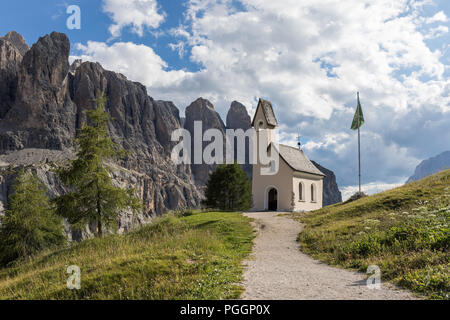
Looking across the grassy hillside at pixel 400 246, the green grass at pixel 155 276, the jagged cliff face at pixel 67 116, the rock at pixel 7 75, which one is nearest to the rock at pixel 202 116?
the jagged cliff face at pixel 67 116

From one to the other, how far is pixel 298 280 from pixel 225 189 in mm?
35493

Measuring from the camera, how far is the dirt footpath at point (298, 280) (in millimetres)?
6645

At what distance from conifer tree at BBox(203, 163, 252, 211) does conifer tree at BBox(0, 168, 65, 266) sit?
20.5 metres

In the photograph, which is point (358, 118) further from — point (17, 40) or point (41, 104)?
point (17, 40)

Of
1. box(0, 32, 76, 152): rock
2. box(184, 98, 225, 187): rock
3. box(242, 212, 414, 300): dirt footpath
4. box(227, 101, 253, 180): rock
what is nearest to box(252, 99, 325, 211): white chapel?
box(242, 212, 414, 300): dirt footpath

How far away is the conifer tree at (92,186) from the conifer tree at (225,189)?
24470mm

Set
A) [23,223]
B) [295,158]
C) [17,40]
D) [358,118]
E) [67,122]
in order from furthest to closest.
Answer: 1. [17,40]
2. [67,122]
3. [295,158]
4. [358,118]
5. [23,223]

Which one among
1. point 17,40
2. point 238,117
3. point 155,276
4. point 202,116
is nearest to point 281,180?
point 155,276

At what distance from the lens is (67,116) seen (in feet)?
363

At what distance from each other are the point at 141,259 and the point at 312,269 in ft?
17.2

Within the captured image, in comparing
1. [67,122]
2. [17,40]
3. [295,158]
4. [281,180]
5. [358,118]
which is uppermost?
[17,40]

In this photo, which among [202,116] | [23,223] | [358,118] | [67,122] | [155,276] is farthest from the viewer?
[202,116]

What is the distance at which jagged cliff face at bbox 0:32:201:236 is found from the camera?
99125 millimetres
